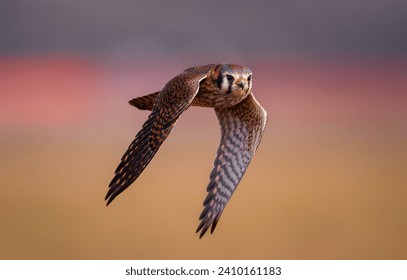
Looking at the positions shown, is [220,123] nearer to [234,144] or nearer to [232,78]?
[234,144]

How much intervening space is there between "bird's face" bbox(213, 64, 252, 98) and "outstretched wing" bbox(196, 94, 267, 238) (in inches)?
19.2

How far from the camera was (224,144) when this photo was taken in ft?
18.8

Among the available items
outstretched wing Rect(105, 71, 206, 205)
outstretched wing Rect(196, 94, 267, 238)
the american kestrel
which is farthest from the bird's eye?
outstretched wing Rect(196, 94, 267, 238)

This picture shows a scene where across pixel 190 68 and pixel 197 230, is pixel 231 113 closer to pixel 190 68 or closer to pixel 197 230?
pixel 190 68

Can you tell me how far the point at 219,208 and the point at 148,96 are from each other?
87cm

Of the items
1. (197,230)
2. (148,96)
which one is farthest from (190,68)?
(197,230)

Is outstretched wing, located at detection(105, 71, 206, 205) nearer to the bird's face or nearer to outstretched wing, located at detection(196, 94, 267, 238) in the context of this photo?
the bird's face

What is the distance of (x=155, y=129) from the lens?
4.70 m

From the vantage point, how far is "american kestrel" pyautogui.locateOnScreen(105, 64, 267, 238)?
4602 mm

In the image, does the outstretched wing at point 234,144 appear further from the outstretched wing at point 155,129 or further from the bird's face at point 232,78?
the outstretched wing at point 155,129

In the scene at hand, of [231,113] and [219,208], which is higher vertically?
[231,113]

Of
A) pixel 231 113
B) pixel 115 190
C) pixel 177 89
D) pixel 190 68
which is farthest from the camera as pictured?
pixel 231 113

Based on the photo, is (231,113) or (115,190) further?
(231,113)

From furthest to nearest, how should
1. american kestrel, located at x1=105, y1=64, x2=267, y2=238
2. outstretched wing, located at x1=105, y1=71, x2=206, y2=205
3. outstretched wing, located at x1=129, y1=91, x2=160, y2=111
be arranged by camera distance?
1. outstretched wing, located at x1=129, y1=91, x2=160, y2=111
2. american kestrel, located at x1=105, y1=64, x2=267, y2=238
3. outstretched wing, located at x1=105, y1=71, x2=206, y2=205
